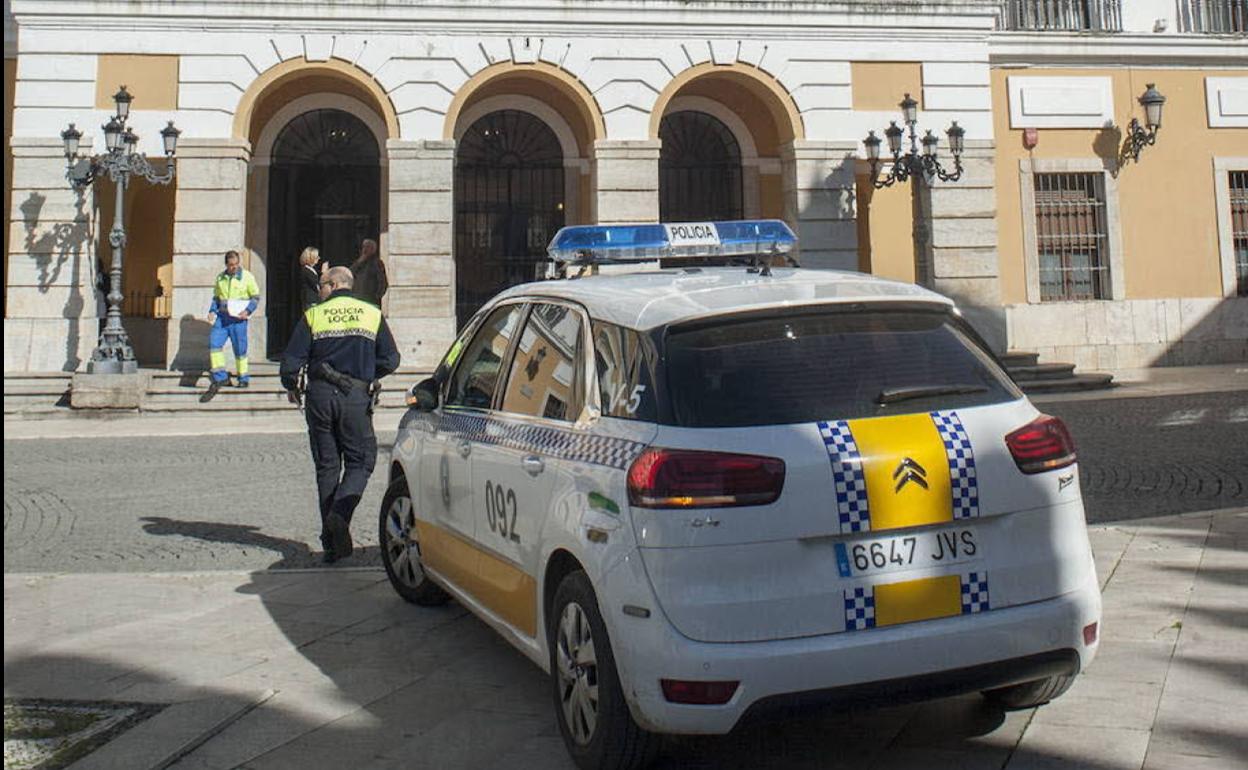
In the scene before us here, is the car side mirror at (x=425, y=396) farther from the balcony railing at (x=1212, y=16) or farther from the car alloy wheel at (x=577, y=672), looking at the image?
the balcony railing at (x=1212, y=16)

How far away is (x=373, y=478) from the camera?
9.73 m

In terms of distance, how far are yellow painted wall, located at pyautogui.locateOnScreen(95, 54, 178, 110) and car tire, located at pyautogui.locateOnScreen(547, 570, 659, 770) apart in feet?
53.2

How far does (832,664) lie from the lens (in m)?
2.92

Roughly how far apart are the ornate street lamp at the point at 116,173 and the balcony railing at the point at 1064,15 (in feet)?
52.0

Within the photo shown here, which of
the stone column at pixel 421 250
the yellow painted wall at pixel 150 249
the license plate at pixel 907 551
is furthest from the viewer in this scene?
the yellow painted wall at pixel 150 249

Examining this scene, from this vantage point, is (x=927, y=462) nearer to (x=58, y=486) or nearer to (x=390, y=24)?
(x=58, y=486)

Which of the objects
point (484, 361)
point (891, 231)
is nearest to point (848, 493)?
point (484, 361)

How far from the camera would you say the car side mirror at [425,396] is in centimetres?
504

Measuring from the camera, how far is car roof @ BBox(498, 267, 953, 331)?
3385mm

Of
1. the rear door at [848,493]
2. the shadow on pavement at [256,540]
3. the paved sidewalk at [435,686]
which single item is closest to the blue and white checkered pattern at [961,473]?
the rear door at [848,493]

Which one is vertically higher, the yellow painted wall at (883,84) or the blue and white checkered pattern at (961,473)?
the yellow painted wall at (883,84)

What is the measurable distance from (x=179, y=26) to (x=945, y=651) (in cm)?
1757

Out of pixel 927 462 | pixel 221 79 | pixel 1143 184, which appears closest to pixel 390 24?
pixel 221 79

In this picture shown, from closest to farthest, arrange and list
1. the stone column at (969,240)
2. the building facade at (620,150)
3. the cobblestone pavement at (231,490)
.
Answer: the cobblestone pavement at (231,490), the building facade at (620,150), the stone column at (969,240)
